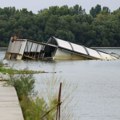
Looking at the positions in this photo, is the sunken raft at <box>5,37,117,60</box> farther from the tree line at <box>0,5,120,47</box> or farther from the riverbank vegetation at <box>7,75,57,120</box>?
the riverbank vegetation at <box>7,75,57,120</box>

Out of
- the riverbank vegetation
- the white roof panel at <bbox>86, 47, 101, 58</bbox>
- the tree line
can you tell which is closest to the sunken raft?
the white roof panel at <bbox>86, 47, 101, 58</bbox>

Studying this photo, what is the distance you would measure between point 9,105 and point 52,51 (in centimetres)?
7358

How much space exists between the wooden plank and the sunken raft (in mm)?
65355

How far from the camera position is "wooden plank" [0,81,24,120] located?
16.5m

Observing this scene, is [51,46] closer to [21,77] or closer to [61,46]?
[61,46]

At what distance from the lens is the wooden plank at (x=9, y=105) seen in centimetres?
1655

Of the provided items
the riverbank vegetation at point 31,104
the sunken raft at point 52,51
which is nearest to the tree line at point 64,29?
the sunken raft at point 52,51

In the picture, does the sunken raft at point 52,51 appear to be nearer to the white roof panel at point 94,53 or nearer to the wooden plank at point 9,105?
the white roof panel at point 94,53

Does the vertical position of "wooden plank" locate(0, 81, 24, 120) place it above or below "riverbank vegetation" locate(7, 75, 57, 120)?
below

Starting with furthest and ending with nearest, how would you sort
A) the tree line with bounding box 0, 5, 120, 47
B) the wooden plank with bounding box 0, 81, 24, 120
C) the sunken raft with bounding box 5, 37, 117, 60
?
the tree line with bounding box 0, 5, 120, 47
the sunken raft with bounding box 5, 37, 117, 60
the wooden plank with bounding box 0, 81, 24, 120

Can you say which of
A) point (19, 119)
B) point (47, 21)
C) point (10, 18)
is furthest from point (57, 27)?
point (19, 119)

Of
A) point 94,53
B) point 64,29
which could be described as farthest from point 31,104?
point 64,29

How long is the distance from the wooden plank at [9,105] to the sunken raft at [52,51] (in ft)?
214

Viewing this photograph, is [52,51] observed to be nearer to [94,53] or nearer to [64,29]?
[94,53]
